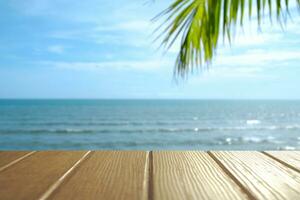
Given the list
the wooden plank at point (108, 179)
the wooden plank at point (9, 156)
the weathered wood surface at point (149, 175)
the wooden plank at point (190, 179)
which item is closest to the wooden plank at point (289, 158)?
the weathered wood surface at point (149, 175)

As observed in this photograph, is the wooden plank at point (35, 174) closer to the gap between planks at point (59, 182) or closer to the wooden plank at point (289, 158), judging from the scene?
the gap between planks at point (59, 182)

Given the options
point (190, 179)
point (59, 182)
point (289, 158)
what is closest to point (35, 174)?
point (59, 182)

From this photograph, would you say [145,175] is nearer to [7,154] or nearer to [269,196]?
[269,196]

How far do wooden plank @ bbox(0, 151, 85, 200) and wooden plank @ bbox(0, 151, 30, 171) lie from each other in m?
0.05

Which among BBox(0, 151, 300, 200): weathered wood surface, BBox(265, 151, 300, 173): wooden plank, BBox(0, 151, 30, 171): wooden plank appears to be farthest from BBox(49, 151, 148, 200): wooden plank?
BBox(265, 151, 300, 173): wooden plank

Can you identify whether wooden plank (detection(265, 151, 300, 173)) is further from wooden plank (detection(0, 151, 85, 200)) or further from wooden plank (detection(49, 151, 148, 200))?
wooden plank (detection(0, 151, 85, 200))

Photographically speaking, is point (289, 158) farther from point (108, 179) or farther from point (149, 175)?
point (108, 179)

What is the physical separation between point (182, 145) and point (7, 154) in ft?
73.6

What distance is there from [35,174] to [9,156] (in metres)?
0.41

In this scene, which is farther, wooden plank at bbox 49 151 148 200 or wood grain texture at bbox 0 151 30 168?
wood grain texture at bbox 0 151 30 168

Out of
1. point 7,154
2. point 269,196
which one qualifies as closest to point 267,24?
point 269,196

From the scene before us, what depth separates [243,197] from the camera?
1085 millimetres

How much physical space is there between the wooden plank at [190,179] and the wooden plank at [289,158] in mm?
272

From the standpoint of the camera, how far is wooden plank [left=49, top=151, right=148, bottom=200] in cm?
110
